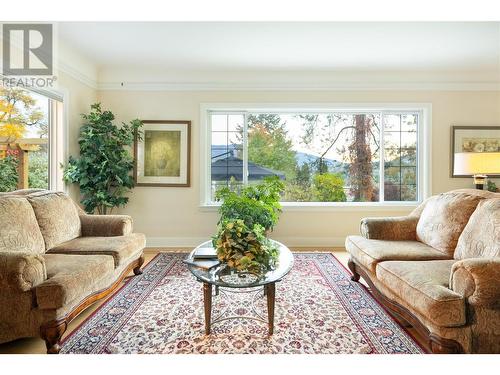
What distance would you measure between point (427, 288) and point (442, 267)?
0.45 metres

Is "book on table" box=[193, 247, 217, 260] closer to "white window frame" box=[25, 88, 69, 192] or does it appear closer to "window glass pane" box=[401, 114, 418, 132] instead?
"white window frame" box=[25, 88, 69, 192]

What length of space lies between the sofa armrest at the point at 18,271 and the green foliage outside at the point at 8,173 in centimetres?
164

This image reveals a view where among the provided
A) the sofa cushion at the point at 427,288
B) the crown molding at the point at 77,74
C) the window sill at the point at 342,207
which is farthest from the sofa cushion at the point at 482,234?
the crown molding at the point at 77,74

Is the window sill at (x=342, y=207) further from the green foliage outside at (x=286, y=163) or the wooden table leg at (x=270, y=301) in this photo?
the wooden table leg at (x=270, y=301)

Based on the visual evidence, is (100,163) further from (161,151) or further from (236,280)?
(236,280)

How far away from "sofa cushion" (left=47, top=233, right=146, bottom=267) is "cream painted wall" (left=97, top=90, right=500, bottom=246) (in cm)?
142

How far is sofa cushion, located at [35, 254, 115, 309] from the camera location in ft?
5.51

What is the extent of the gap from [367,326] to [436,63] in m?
3.64

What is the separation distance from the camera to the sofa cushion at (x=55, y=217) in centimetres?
244

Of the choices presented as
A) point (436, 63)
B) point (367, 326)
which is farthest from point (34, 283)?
point (436, 63)

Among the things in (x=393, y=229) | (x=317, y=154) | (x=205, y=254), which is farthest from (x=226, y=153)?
(x=393, y=229)

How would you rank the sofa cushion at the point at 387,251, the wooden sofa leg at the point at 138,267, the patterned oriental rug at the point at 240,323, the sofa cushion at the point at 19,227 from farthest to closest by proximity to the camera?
the wooden sofa leg at the point at 138,267, the sofa cushion at the point at 387,251, the sofa cushion at the point at 19,227, the patterned oriental rug at the point at 240,323
